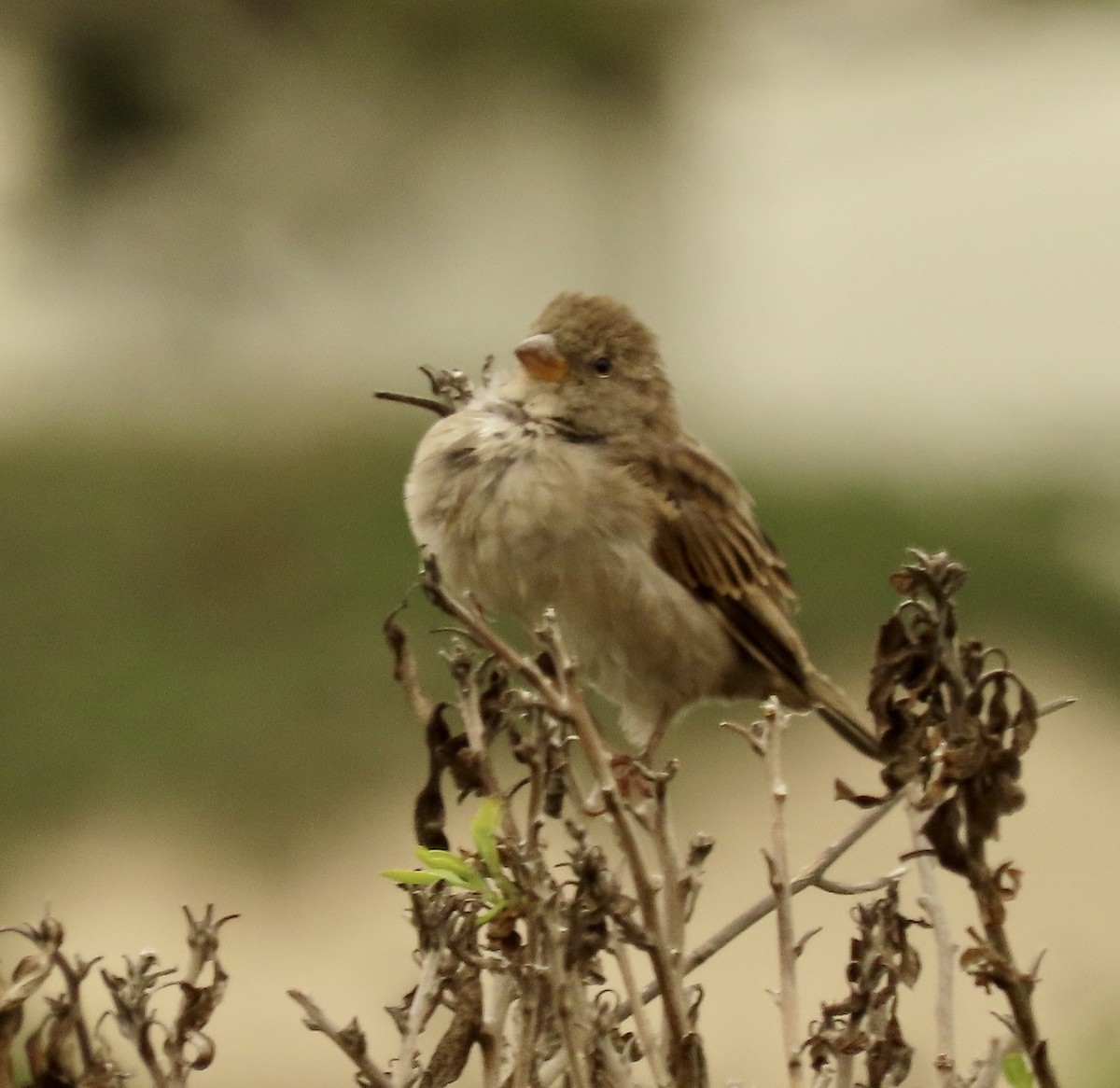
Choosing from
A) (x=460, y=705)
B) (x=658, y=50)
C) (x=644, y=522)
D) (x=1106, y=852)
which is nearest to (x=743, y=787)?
(x=1106, y=852)

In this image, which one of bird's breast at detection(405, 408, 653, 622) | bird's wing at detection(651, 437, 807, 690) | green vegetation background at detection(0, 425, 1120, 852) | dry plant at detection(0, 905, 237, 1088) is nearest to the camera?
dry plant at detection(0, 905, 237, 1088)

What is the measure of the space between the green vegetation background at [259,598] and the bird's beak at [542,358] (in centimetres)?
316

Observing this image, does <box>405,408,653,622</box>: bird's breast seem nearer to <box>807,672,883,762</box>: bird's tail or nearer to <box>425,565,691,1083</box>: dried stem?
<box>807,672,883,762</box>: bird's tail

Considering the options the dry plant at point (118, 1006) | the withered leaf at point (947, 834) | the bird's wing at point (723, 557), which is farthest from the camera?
the bird's wing at point (723, 557)

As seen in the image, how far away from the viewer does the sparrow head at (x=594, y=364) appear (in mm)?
2750

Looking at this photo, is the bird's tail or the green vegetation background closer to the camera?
the bird's tail

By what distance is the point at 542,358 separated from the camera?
2.72 m

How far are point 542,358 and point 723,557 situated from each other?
412mm

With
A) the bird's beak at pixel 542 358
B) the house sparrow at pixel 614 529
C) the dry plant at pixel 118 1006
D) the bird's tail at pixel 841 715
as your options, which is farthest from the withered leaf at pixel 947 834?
the bird's beak at pixel 542 358

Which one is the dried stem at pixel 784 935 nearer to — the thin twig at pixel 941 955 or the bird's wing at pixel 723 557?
the thin twig at pixel 941 955

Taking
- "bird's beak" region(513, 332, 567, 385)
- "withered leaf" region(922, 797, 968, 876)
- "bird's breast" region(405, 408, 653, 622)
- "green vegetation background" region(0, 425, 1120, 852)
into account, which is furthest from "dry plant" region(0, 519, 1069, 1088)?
"green vegetation background" region(0, 425, 1120, 852)

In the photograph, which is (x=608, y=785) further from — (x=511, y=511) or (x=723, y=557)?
(x=723, y=557)

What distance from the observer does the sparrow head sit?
2.75 meters

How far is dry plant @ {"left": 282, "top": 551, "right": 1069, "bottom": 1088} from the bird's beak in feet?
3.77
